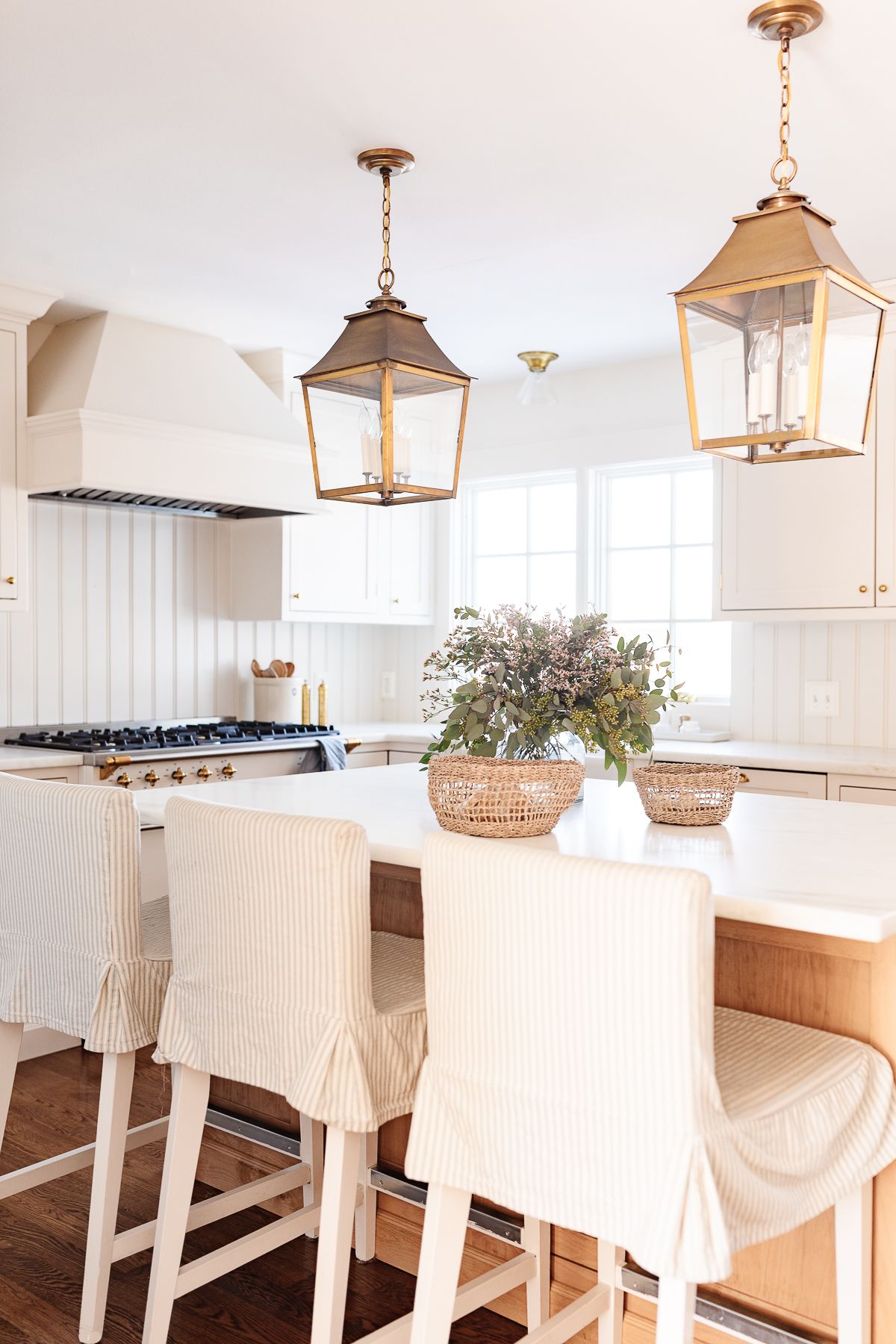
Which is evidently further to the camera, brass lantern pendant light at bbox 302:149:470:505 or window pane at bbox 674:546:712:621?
window pane at bbox 674:546:712:621

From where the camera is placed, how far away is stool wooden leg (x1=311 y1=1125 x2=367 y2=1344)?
1662mm

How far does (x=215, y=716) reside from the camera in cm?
473

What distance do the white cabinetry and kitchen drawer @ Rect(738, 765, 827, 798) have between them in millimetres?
1871

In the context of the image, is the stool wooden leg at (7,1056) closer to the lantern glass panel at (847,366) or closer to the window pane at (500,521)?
the lantern glass panel at (847,366)

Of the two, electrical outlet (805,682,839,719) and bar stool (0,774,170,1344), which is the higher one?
electrical outlet (805,682,839,719)

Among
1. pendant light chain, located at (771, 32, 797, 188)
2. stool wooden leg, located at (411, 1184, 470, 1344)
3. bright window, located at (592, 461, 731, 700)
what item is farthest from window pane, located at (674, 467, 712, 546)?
stool wooden leg, located at (411, 1184, 470, 1344)

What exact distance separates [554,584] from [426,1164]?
12.2 feet

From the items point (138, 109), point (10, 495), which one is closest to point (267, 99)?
point (138, 109)

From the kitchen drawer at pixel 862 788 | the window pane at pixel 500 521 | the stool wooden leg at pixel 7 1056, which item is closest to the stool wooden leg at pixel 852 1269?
the stool wooden leg at pixel 7 1056

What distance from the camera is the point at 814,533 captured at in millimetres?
3803

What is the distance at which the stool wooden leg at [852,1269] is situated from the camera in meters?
1.55

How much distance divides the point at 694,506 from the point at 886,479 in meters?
1.09

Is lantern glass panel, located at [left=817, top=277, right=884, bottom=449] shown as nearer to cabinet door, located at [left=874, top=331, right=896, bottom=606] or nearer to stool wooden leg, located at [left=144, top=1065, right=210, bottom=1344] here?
stool wooden leg, located at [left=144, top=1065, right=210, bottom=1344]

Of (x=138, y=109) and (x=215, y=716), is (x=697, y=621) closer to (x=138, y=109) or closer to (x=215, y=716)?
(x=215, y=716)
